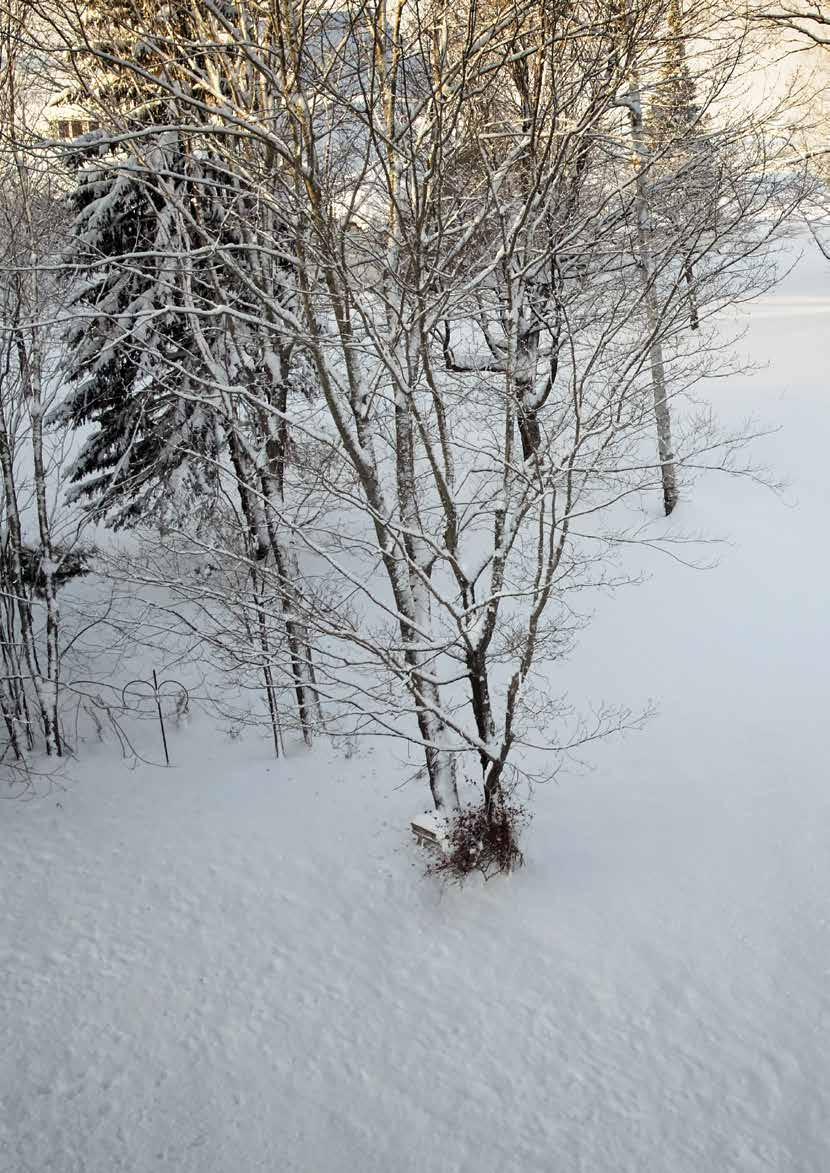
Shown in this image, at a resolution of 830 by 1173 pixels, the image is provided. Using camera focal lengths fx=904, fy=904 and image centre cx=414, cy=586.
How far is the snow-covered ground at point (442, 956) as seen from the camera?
578 centimetres

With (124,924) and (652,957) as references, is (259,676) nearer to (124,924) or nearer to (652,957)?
(124,924)

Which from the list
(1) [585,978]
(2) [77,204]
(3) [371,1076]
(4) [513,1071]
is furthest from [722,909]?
(2) [77,204]

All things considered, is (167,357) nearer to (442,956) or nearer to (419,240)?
(419,240)

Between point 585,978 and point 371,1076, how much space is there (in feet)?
5.85

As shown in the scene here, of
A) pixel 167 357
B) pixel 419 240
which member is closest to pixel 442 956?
pixel 419 240

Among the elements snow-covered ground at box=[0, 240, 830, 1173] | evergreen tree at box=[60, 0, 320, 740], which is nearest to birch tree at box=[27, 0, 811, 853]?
evergreen tree at box=[60, 0, 320, 740]

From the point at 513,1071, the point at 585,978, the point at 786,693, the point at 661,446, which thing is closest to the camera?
the point at 513,1071

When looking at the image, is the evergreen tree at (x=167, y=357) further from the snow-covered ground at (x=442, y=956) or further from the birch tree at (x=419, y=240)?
the snow-covered ground at (x=442, y=956)

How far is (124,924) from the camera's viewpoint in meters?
8.04

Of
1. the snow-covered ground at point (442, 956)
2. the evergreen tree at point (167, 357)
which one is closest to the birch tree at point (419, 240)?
the evergreen tree at point (167, 357)

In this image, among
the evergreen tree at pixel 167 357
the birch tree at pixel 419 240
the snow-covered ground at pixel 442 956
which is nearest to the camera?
the snow-covered ground at pixel 442 956

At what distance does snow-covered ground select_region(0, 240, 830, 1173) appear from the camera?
578 cm

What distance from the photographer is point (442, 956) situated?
728cm

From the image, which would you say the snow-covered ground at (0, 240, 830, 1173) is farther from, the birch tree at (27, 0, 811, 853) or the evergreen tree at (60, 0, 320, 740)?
the evergreen tree at (60, 0, 320, 740)
